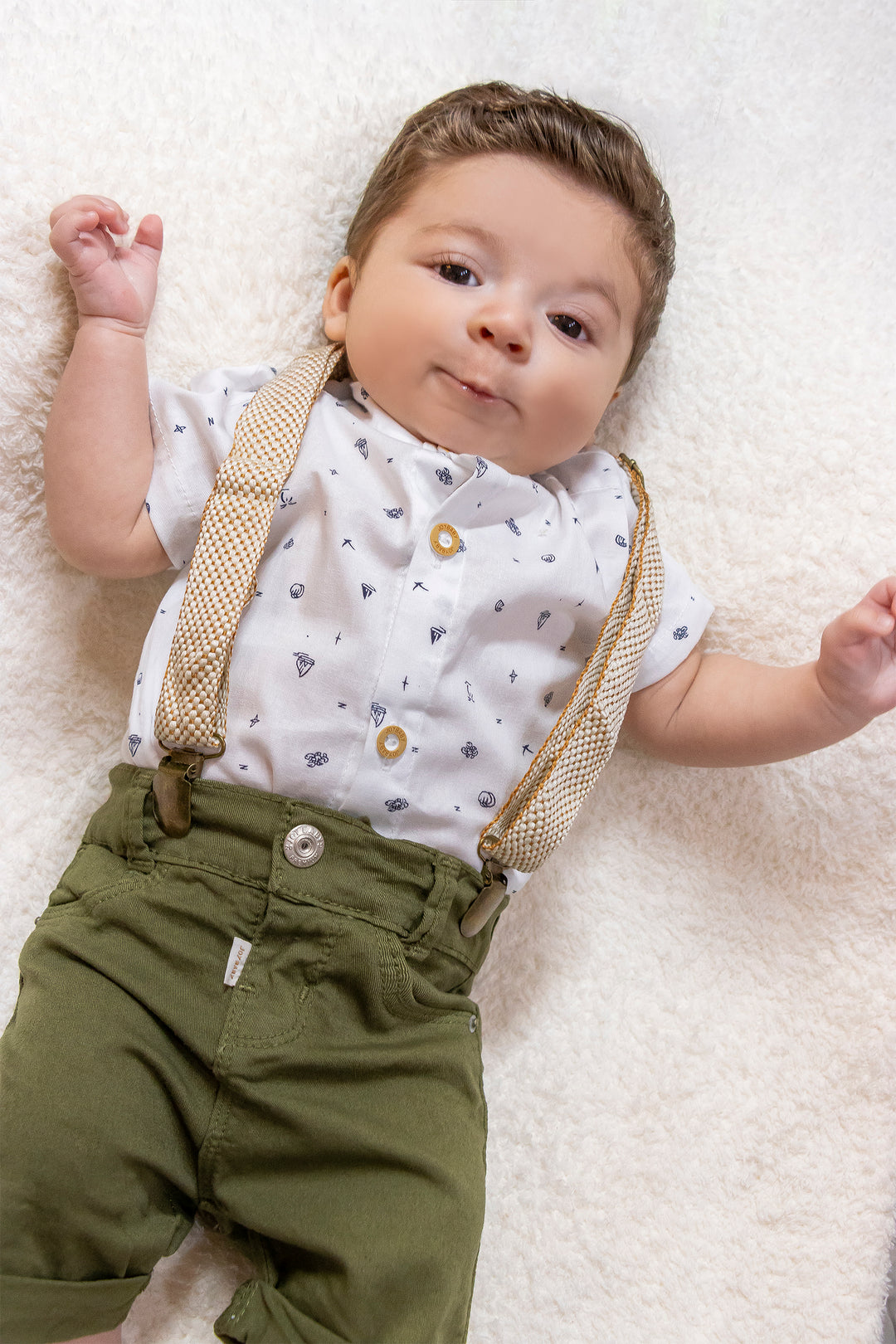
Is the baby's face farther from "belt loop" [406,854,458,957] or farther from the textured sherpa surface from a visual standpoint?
"belt loop" [406,854,458,957]

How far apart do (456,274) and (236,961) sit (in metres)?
0.74

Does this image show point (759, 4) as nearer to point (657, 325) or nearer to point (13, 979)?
point (657, 325)

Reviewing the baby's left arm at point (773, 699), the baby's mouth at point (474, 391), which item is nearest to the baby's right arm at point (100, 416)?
the baby's mouth at point (474, 391)

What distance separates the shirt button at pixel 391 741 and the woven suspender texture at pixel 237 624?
0.45 feet

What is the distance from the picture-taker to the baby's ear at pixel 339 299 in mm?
1178

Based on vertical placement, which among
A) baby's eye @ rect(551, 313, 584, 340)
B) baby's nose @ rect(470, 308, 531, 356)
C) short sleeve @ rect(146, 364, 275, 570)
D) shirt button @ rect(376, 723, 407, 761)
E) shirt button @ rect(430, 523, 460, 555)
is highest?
baby's eye @ rect(551, 313, 584, 340)

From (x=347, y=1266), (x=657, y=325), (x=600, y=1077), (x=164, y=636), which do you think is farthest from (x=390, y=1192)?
(x=657, y=325)

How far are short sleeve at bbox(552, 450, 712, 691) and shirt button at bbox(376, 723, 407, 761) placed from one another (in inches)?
11.6

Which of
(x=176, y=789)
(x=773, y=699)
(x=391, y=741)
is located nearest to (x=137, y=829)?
(x=176, y=789)

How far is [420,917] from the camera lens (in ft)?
3.45

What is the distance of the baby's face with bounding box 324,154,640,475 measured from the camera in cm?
106

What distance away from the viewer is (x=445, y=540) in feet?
3.52

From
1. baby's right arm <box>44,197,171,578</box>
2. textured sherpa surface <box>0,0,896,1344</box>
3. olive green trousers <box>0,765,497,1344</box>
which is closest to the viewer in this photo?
olive green trousers <box>0,765,497,1344</box>

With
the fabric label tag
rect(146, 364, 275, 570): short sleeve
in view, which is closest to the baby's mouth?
rect(146, 364, 275, 570): short sleeve
